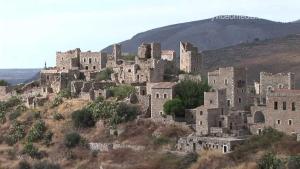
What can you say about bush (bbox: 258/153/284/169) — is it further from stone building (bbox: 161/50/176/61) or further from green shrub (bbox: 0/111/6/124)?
green shrub (bbox: 0/111/6/124)

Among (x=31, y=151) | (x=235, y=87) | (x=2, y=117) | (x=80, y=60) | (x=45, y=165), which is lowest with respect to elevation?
(x=45, y=165)

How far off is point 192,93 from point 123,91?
7456mm

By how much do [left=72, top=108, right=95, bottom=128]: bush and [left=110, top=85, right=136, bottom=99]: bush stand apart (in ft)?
9.00

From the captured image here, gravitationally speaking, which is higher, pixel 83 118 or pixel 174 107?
pixel 174 107

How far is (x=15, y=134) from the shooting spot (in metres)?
64.5

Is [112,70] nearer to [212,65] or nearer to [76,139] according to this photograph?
[76,139]

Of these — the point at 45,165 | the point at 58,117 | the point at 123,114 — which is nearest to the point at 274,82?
the point at 123,114

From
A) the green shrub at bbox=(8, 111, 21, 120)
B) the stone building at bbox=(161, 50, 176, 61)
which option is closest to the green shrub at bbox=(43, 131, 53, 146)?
the green shrub at bbox=(8, 111, 21, 120)

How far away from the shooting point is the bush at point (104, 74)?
6788cm

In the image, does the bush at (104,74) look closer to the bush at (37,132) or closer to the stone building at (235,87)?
the bush at (37,132)

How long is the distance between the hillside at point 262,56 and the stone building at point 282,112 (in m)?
73.8

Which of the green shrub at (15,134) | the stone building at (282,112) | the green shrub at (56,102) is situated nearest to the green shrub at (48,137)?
the green shrub at (15,134)

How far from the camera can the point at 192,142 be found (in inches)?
2015

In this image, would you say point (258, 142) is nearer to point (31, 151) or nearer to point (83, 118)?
point (83, 118)
